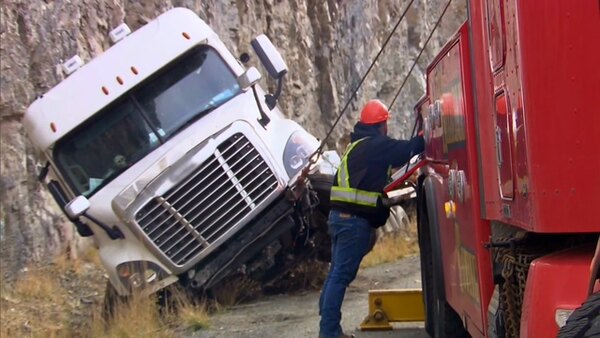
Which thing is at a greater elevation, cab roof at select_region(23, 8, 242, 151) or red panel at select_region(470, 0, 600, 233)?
cab roof at select_region(23, 8, 242, 151)

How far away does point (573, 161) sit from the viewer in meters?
3.86

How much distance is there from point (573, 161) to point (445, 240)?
2.83 metres

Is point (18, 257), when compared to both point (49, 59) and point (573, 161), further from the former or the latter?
point (573, 161)

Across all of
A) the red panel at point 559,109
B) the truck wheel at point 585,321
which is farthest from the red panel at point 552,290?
the truck wheel at point 585,321

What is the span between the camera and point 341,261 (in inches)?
325

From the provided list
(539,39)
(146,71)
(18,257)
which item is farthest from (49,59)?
(539,39)

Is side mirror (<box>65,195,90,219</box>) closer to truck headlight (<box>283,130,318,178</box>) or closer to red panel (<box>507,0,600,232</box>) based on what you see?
truck headlight (<box>283,130,318,178</box>)

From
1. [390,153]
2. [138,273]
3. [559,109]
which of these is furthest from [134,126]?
[559,109]

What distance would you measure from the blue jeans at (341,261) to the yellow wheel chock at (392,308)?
549 millimetres

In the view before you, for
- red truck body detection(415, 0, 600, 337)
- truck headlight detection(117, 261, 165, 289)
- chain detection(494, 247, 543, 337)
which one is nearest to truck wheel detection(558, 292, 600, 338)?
red truck body detection(415, 0, 600, 337)

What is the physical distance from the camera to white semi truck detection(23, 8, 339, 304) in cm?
1062

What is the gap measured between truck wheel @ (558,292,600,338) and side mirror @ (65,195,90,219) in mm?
7514

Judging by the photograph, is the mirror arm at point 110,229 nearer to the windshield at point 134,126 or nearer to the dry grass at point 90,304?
the windshield at point 134,126

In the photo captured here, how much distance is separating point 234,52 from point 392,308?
34.4ft
